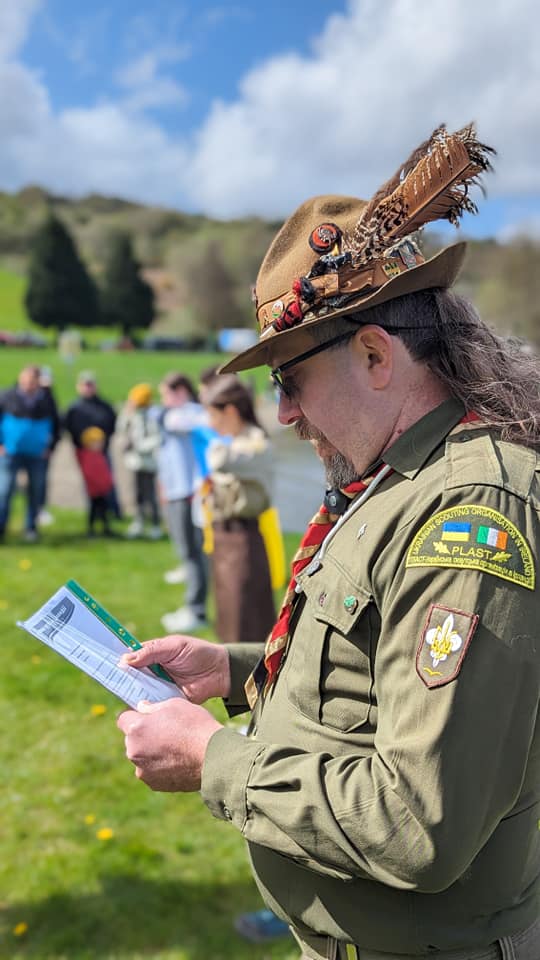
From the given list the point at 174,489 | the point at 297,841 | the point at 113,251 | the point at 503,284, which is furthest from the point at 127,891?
the point at 113,251

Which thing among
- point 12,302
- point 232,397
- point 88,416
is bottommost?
point 232,397

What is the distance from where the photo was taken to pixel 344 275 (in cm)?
169

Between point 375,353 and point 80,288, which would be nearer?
point 375,353

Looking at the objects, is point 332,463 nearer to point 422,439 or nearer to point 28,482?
point 422,439

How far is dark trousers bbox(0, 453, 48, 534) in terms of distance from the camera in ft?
36.6

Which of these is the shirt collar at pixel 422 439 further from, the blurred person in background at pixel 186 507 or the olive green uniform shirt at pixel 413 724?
the blurred person in background at pixel 186 507

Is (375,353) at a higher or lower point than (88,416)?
lower

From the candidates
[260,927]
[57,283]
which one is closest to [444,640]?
[260,927]

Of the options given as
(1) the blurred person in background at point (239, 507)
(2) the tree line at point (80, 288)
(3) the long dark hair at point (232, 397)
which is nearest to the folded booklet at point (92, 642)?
(1) the blurred person in background at point (239, 507)

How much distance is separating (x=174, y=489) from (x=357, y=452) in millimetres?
6274

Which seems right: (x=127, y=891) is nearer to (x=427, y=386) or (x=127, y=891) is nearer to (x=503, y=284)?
(x=427, y=386)

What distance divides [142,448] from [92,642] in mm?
9919

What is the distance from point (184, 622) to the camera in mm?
7746

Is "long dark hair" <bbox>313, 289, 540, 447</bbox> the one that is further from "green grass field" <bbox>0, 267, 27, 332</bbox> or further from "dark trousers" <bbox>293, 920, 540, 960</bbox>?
"green grass field" <bbox>0, 267, 27, 332</bbox>
